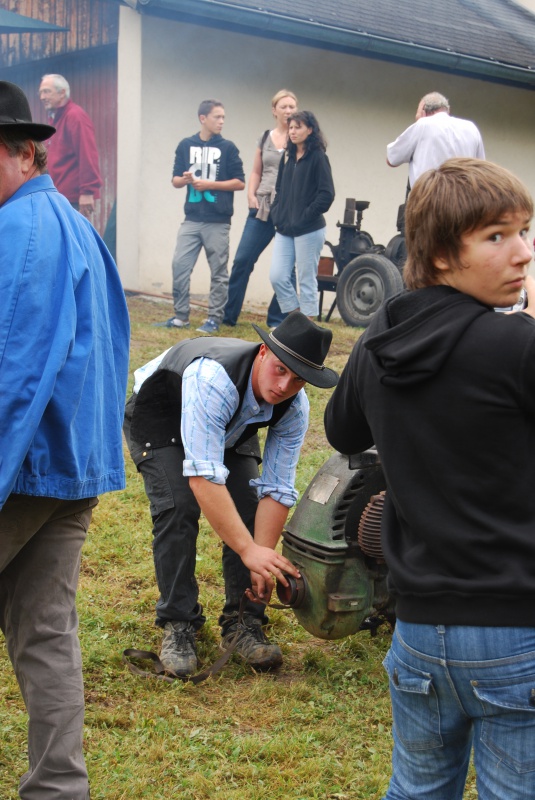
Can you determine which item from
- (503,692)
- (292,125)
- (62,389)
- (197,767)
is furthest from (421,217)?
(292,125)

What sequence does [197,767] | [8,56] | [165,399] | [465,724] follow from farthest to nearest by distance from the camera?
[8,56] → [165,399] → [197,767] → [465,724]

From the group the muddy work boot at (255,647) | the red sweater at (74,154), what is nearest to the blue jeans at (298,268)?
the red sweater at (74,154)

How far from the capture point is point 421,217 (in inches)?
68.4

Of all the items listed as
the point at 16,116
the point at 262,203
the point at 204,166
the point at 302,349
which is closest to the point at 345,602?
the point at 302,349

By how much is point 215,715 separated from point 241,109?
9.09 meters

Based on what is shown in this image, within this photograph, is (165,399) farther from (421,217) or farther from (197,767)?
(421,217)

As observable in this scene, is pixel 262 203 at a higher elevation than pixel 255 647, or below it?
higher

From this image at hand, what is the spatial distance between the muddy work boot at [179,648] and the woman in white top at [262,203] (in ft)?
17.7

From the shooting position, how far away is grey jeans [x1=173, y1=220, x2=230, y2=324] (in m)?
8.79

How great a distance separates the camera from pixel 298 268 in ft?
26.7

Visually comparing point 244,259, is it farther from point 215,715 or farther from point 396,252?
point 215,715

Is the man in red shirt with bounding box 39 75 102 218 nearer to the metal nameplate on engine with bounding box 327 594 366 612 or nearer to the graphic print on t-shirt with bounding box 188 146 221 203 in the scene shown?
the graphic print on t-shirt with bounding box 188 146 221 203

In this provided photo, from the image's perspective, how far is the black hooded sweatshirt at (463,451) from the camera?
166cm

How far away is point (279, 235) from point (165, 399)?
4.91m
